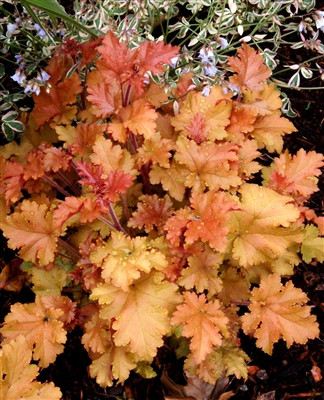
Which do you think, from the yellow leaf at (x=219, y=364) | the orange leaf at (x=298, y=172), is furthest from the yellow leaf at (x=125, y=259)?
the orange leaf at (x=298, y=172)

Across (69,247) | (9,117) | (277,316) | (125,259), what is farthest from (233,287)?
(9,117)

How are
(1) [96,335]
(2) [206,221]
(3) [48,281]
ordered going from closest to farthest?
(2) [206,221] → (1) [96,335] → (3) [48,281]

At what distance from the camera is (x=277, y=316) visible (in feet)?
6.20

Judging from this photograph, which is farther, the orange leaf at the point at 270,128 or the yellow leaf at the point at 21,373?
the orange leaf at the point at 270,128

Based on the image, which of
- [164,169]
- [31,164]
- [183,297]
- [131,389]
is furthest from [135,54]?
[131,389]

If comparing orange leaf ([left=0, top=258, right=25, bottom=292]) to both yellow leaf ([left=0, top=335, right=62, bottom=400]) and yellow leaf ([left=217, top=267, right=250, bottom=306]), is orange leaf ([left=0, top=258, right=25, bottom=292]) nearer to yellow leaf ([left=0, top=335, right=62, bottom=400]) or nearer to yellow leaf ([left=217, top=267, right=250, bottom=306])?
yellow leaf ([left=0, top=335, right=62, bottom=400])

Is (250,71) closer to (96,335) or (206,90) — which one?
(206,90)

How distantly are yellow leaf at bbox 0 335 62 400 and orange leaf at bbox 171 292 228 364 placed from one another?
1.75 feet

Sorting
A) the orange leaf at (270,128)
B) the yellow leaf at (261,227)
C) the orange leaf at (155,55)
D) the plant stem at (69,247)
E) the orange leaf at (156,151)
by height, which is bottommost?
the plant stem at (69,247)

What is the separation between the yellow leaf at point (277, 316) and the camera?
1865 millimetres

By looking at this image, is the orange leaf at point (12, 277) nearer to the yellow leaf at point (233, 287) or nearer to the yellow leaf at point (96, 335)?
the yellow leaf at point (96, 335)

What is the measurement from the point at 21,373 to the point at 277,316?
100 cm

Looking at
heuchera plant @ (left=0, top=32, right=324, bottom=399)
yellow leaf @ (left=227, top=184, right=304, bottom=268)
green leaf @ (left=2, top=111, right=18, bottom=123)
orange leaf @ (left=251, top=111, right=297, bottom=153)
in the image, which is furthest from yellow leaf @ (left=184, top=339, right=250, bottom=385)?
green leaf @ (left=2, top=111, right=18, bottom=123)

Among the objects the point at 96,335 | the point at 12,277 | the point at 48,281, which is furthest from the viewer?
the point at 12,277
